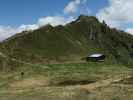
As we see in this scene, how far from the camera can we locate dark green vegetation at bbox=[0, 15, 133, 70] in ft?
267

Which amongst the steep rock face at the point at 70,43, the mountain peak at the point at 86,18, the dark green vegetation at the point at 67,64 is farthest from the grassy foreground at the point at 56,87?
the mountain peak at the point at 86,18

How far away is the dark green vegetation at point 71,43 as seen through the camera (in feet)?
267

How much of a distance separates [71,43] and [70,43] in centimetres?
55

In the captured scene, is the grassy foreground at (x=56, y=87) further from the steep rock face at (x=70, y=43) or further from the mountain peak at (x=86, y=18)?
the mountain peak at (x=86, y=18)

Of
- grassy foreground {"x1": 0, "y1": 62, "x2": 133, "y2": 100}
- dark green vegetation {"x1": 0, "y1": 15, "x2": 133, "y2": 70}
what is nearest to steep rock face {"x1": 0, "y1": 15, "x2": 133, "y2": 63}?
dark green vegetation {"x1": 0, "y1": 15, "x2": 133, "y2": 70}

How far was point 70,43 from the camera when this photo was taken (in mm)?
96250

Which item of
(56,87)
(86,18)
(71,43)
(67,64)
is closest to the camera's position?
(56,87)

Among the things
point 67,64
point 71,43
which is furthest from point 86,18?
point 67,64

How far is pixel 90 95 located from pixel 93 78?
16.6 m

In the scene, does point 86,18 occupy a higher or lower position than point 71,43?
higher

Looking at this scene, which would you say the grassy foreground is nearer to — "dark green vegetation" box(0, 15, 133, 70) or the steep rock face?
"dark green vegetation" box(0, 15, 133, 70)

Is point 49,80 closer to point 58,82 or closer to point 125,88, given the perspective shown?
point 58,82

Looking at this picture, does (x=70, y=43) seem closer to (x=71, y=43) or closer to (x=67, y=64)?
(x=71, y=43)

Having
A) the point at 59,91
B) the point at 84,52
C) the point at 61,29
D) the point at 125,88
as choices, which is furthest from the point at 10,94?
the point at 61,29
